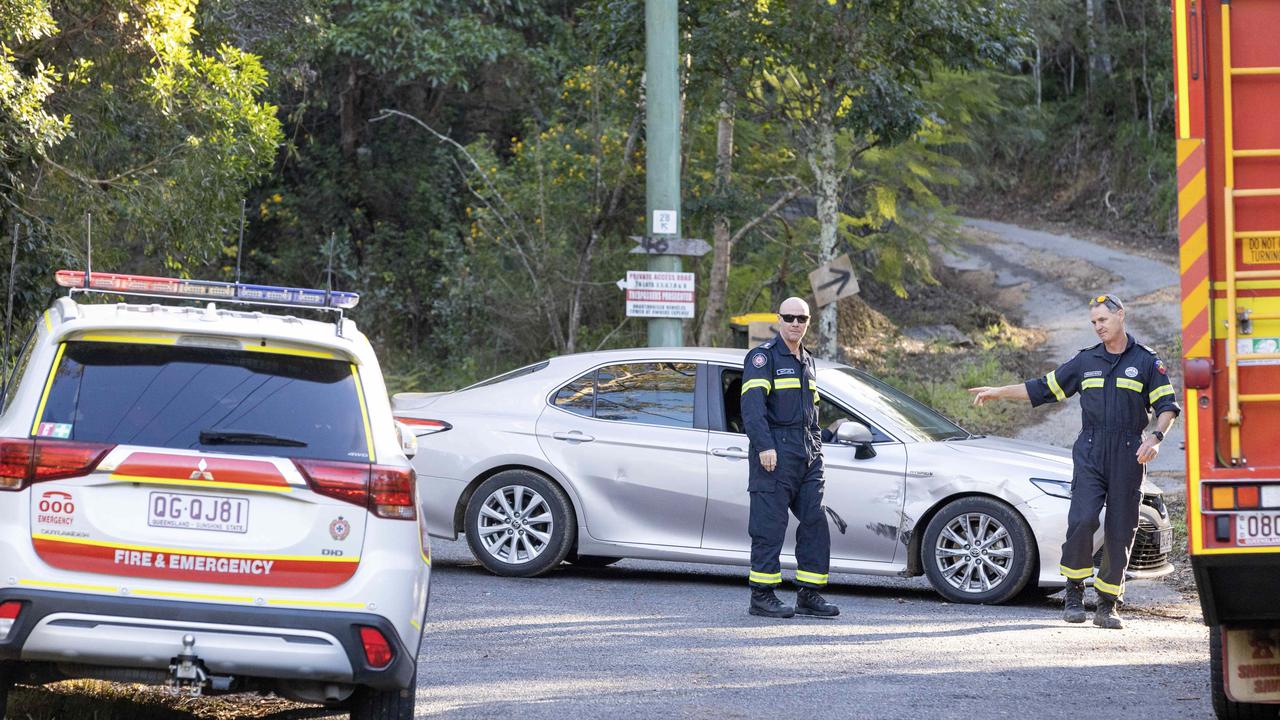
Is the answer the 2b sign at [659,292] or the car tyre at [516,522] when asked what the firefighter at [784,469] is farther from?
the 2b sign at [659,292]

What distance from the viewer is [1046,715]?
6.36 m

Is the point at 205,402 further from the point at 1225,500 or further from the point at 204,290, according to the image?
the point at 1225,500

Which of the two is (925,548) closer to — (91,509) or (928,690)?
(928,690)

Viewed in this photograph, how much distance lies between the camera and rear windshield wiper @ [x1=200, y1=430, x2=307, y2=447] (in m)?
5.18

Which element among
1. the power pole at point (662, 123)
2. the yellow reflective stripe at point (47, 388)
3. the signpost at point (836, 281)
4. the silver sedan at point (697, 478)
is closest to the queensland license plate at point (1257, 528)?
the silver sedan at point (697, 478)

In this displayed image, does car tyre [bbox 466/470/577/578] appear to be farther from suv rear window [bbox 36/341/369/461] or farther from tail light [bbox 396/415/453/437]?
suv rear window [bbox 36/341/369/461]

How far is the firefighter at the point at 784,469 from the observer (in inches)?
340

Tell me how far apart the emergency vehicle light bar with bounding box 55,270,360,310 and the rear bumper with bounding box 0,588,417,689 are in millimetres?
1144

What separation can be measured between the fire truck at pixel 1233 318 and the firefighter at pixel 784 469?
3096 millimetres

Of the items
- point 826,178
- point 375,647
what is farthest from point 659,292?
point 375,647

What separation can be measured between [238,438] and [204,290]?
2.56 feet

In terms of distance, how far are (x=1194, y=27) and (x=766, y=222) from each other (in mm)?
15439

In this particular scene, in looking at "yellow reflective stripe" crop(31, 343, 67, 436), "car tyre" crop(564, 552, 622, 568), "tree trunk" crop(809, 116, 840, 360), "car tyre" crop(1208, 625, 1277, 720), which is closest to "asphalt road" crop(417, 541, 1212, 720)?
"car tyre" crop(1208, 625, 1277, 720)

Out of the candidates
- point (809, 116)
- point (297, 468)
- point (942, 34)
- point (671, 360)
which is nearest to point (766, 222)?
point (809, 116)
